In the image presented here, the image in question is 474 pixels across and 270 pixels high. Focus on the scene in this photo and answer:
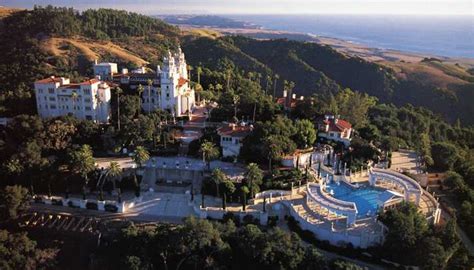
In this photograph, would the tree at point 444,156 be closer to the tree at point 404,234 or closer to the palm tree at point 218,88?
the tree at point 404,234

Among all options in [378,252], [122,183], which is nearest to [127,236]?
[122,183]

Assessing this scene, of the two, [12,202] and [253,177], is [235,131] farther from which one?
[12,202]

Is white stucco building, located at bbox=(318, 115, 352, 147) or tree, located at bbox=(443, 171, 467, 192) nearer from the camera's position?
tree, located at bbox=(443, 171, 467, 192)

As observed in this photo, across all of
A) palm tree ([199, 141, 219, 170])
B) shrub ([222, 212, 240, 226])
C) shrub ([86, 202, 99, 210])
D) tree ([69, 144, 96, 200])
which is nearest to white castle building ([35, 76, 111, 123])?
tree ([69, 144, 96, 200])

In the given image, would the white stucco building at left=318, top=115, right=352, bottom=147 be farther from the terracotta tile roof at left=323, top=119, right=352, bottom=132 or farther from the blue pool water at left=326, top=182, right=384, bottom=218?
the blue pool water at left=326, top=182, right=384, bottom=218

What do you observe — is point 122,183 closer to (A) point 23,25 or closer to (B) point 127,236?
(B) point 127,236

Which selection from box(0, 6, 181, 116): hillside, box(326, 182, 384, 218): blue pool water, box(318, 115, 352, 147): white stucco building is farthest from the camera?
box(0, 6, 181, 116): hillside
